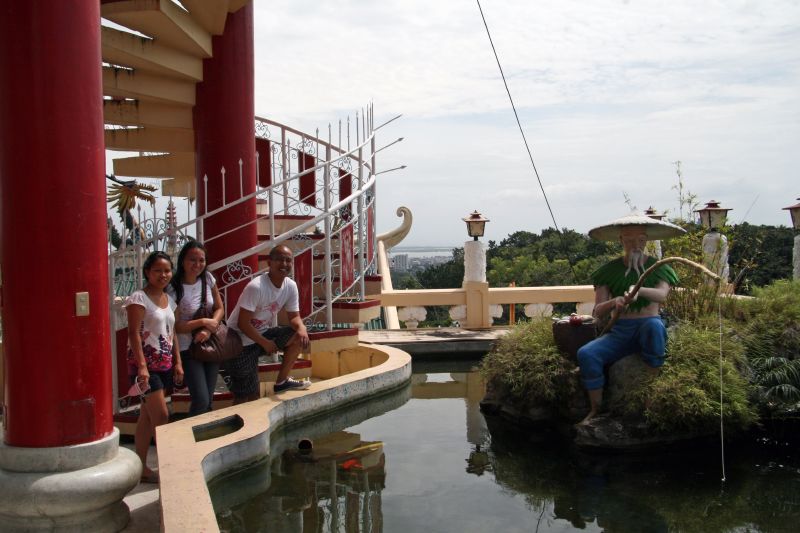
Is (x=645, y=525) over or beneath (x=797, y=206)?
beneath

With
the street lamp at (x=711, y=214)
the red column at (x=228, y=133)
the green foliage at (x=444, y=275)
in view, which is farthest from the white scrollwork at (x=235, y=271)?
the green foliage at (x=444, y=275)

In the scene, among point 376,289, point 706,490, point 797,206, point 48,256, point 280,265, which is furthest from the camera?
point 797,206

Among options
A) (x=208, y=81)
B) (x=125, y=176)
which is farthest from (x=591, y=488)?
(x=125, y=176)

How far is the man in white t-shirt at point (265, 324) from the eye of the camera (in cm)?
507

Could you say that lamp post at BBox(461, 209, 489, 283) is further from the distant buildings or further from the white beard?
the distant buildings

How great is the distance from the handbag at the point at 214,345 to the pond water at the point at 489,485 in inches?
28.6

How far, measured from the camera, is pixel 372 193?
7.49 m

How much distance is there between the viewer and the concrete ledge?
3.28 m

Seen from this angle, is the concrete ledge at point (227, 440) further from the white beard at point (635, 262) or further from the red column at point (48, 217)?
the white beard at point (635, 262)

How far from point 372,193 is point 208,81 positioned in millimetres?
1850

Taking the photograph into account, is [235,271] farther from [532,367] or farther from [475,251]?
[475,251]

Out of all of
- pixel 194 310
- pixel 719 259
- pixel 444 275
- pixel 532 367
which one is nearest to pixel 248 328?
pixel 194 310

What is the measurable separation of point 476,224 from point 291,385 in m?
5.40

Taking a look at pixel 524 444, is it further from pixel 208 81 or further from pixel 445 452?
pixel 208 81
